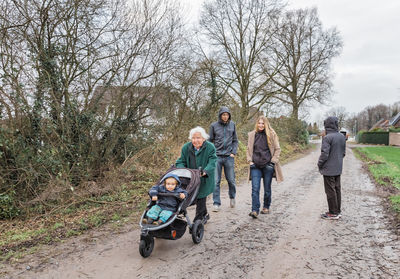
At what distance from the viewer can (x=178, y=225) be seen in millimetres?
3873

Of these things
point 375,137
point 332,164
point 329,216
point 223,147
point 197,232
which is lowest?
point 329,216

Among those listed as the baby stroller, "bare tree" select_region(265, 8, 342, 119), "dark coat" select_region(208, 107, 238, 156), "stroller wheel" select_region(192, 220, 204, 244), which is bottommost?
"stroller wheel" select_region(192, 220, 204, 244)

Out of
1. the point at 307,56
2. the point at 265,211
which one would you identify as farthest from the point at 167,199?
the point at 307,56

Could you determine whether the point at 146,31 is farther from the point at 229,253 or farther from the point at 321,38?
the point at 321,38

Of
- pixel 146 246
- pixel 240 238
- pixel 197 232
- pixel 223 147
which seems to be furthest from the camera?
pixel 223 147

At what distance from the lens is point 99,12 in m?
7.30

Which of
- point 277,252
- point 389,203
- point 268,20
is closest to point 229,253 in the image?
point 277,252

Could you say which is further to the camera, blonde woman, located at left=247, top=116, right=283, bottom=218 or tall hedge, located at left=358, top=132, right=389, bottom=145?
tall hedge, located at left=358, top=132, right=389, bottom=145

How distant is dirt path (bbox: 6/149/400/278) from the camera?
3277 millimetres

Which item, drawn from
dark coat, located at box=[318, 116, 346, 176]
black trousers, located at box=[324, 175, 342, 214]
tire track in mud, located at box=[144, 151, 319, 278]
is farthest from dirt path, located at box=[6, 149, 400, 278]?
dark coat, located at box=[318, 116, 346, 176]

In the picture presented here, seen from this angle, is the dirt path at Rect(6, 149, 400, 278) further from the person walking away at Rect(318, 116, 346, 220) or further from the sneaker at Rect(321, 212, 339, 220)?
the person walking away at Rect(318, 116, 346, 220)

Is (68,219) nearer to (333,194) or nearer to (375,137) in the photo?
(333,194)

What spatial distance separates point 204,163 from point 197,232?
1.08 meters

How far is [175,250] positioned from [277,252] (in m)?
1.36
